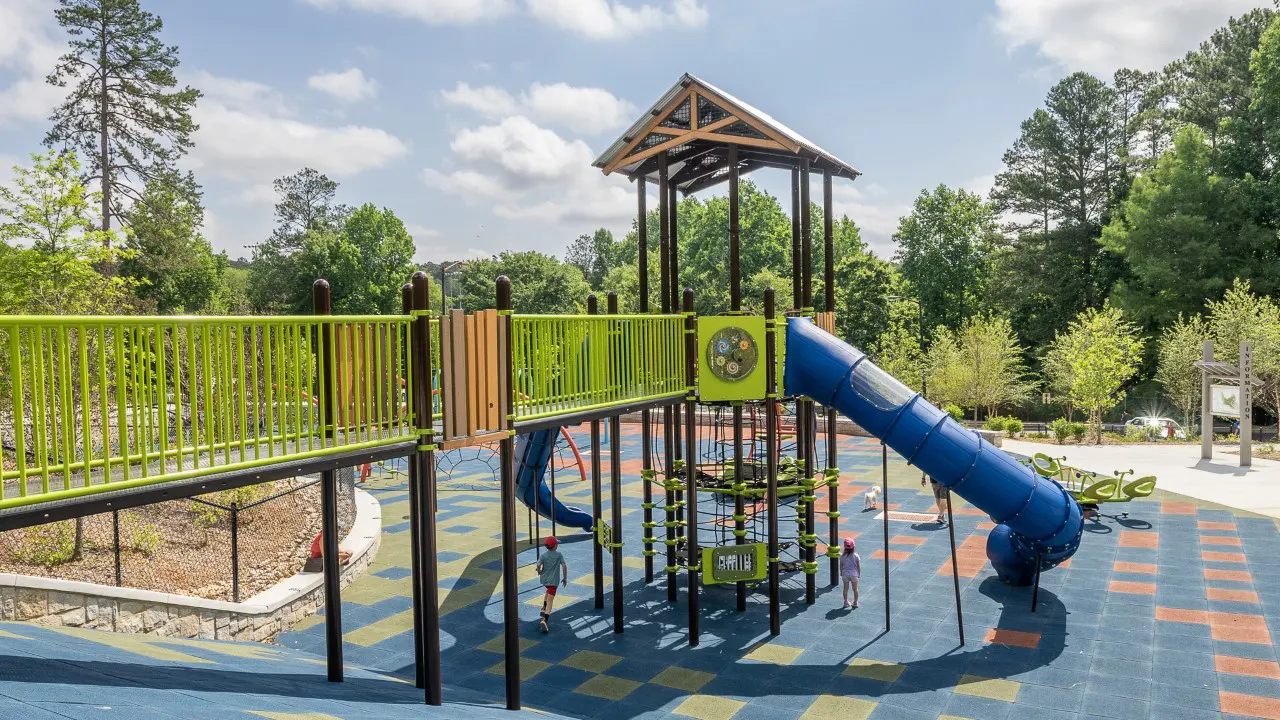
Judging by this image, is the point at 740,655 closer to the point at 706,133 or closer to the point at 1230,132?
the point at 706,133

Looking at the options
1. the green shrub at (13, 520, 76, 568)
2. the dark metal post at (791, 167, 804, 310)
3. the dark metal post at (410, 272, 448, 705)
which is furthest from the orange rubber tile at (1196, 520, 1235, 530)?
the green shrub at (13, 520, 76, 568)

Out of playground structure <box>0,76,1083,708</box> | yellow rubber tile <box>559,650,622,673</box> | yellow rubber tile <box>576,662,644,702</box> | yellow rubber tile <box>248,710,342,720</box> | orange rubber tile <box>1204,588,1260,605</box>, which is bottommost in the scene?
yellow rubber tile <box>559,650,622,673</box>

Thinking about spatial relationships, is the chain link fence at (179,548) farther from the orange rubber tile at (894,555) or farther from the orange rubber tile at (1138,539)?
the orange rubber tile at (1138,539)

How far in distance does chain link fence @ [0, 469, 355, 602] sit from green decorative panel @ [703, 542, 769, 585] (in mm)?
6616

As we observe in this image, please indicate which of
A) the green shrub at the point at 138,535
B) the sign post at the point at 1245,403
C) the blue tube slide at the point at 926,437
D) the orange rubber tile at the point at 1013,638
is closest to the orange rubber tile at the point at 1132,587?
the blue tube slide at the point at 926,437

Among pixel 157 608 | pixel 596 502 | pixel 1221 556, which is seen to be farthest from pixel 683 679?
pixel 1221 556

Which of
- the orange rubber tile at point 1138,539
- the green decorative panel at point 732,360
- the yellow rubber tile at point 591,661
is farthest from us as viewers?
the orange rubber tile at point 1138,539

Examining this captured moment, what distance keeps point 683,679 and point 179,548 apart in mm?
10350

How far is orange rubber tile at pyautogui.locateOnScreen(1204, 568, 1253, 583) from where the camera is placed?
14.5 m

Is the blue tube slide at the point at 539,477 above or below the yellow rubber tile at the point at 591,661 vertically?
above

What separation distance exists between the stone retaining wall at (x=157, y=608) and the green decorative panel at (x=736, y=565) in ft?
20.9

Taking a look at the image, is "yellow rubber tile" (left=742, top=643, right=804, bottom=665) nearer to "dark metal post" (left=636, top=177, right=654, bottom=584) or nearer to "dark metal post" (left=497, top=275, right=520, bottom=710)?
"dark metal post" (left=636, top=177, right=654, bottom=584)

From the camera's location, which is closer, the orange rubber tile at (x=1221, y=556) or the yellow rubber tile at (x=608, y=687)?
the yellow rubber tile at (x=608, y=687)

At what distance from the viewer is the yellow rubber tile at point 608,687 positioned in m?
10.3
